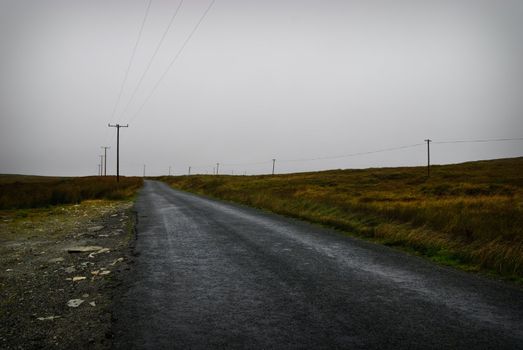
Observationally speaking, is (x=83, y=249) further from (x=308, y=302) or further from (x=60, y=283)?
(x=308, y=302)

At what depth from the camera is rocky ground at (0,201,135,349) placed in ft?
13.6

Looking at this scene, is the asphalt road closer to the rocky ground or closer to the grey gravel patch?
the rocky ground

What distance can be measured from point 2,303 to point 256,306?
11.9 feet

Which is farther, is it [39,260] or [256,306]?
[39,260]

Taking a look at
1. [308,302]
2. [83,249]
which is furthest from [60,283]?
[308,302]

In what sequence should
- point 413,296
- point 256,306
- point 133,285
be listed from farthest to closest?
point 133,285 < point 413,296 < point 256,306

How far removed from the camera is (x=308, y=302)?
514 cm

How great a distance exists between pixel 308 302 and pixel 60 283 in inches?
168

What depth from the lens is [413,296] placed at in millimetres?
5473

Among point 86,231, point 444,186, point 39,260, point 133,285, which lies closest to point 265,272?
point 133,285

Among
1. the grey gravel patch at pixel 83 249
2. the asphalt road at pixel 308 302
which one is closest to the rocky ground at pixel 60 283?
the grey gravel patch at pixel 83 249

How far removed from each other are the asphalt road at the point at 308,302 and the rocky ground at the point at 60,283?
361mm

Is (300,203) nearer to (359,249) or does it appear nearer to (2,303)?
(359,249)

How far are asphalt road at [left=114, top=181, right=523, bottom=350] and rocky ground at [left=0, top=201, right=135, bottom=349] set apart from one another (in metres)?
0.36
